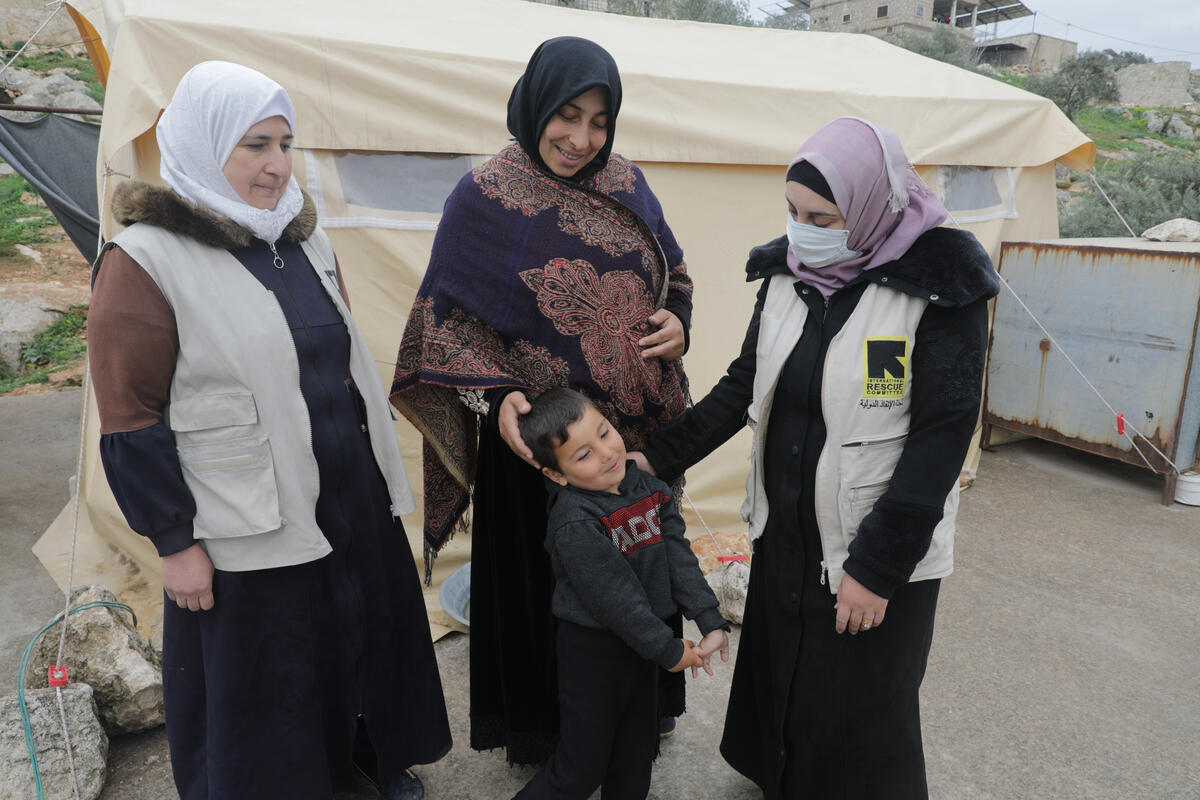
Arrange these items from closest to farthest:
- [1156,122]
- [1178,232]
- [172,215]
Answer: [172,215], [1178,232], [1156,122]

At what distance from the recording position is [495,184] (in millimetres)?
1758

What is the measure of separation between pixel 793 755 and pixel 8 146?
494 centimetres

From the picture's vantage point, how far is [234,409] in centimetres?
155

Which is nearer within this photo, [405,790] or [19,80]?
[405,790]

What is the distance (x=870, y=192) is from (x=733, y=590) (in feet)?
6.40

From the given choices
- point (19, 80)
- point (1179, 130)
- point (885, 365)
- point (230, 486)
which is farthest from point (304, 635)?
point (1179, 130)

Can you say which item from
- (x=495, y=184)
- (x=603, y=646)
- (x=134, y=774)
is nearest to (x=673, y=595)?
(x=603, y=646)

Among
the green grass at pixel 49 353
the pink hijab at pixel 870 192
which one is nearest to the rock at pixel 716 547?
the pink hijab at pixel 870 192

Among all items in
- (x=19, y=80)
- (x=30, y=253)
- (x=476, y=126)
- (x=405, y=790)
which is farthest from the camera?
(x=19, y=80)

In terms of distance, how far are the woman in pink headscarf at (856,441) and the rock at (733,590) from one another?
118 centimetres

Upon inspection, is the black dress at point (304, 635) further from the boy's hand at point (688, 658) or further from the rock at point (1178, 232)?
the rock at point (1178, 232)

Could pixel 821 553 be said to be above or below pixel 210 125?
below

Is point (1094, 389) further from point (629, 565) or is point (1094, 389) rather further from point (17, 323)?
point (17, 323)

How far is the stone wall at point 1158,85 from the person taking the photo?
26953 mm
